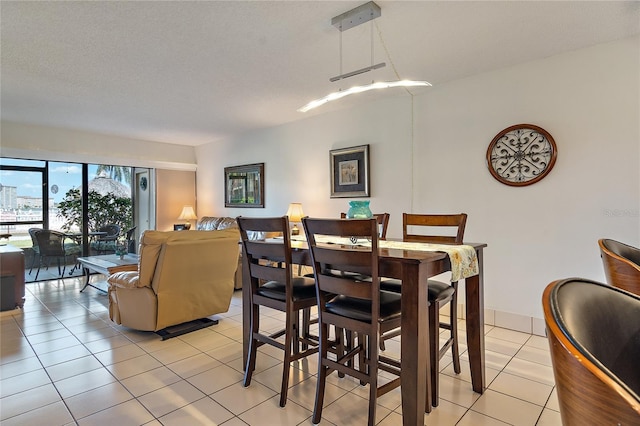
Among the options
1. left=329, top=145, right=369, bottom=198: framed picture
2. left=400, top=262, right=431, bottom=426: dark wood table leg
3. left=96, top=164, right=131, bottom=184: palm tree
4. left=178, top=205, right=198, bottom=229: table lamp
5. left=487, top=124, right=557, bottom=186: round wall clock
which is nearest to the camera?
left=400, top=262, right=431, bottom=426: dark wood table leg

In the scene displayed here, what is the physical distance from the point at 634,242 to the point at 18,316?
18.9 ft

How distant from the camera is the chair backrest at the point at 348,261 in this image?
1608 millimetres

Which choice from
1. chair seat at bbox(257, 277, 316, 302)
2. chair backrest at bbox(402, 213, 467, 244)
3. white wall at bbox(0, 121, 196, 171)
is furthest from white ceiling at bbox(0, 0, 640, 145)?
chair seat at bbox(257, 277, 316, 302)

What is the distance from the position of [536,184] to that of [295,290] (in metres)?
2.45

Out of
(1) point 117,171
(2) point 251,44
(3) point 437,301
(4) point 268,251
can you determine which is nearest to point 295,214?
(2) point 251,44

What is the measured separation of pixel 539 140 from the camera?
122 inches

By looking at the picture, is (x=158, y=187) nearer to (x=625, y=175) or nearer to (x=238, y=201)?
(x=238, y=201)

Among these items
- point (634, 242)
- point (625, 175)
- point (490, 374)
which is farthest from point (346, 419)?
point (625, 175)

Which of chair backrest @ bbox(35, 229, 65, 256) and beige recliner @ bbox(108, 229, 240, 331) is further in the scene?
chair backrest @ bbox(35, 229, 65, 256)

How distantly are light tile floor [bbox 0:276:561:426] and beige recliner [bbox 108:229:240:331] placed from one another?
7.9 inches

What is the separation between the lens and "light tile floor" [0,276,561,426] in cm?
189

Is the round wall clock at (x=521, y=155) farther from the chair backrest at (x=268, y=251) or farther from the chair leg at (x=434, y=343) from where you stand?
the chair backrest at (x=268, y=251)

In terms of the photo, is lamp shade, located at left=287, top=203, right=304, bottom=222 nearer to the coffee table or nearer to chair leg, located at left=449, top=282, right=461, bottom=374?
the coffee table

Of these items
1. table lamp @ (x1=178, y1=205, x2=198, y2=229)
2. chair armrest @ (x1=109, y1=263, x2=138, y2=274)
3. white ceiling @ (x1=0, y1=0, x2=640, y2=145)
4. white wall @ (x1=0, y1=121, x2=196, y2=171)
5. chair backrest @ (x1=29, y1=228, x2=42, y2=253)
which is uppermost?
white ceiling @ (x1=0, y1=0, x2=640, y2=145)
